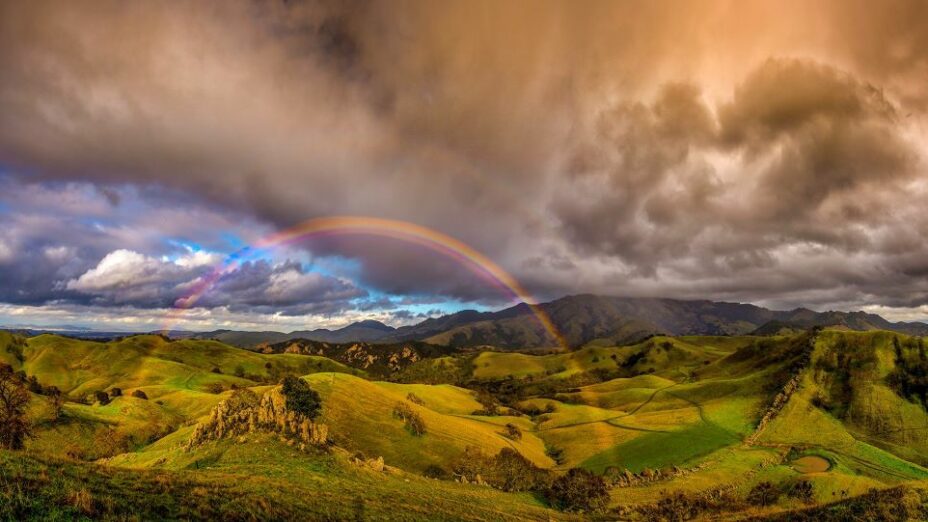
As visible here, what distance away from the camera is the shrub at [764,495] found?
200 ft

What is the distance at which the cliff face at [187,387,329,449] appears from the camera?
46.6 metres

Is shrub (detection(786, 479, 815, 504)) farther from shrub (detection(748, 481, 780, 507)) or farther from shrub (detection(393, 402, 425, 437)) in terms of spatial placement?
shrub (detection(393, 402, 425, 437))

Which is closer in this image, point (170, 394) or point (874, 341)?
point (170, 394)

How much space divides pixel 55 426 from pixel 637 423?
138 m

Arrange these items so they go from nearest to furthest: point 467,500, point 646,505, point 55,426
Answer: point 467,500 < point 646,505 < point 55,426

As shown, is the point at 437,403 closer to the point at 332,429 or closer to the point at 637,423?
the point at 637,423

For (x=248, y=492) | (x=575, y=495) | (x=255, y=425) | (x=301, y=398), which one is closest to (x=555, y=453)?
(x=575, y=495)

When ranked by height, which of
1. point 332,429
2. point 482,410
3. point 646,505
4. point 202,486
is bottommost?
point 482,410

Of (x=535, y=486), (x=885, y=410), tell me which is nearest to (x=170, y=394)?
(x=535, y=486)

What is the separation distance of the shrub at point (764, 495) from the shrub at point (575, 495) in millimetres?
22448

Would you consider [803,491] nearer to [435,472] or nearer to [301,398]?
[435,472]

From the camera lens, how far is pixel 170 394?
400 ft

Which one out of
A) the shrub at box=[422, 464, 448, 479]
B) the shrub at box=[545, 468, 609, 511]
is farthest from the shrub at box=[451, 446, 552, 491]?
the shrub at box=[545, 468, 609, 511]

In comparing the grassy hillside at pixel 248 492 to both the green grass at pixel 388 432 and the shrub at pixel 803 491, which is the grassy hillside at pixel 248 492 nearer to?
the green grass at pixel 388 432
